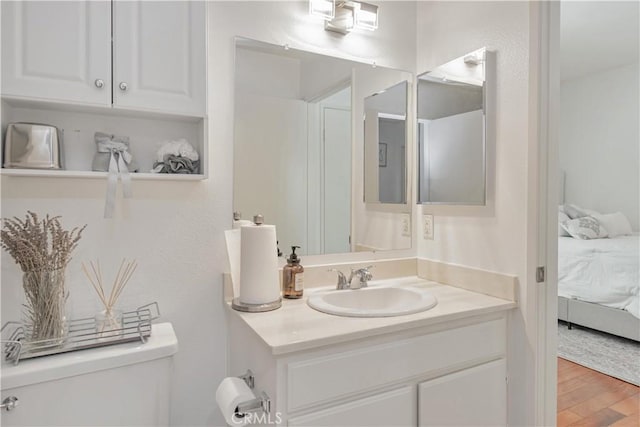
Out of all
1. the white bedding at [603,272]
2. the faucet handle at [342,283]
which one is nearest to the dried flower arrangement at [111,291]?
the faucet handle at [342,283]

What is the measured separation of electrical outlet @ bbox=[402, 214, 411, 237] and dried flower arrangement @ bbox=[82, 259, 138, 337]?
4.01 feet

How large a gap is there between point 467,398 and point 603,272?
2421 mm

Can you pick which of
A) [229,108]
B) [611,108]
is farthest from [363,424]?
[611,108]

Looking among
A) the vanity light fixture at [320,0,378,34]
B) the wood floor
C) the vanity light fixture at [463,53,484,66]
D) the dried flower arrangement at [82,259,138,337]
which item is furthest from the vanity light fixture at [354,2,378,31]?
the wood floor

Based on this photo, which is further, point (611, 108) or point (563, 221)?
point (611, 108)

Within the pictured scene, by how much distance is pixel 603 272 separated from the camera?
3.12m

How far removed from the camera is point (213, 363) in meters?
1.54

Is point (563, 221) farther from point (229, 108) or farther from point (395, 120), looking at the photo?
point (229, 108)

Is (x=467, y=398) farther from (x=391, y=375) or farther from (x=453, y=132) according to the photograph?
(x=453, y=132)

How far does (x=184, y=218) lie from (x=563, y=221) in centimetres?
396

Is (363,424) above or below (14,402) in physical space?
below

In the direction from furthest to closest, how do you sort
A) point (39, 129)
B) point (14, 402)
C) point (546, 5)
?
point (546, 5)
point (39, 129)
point (14, 402)

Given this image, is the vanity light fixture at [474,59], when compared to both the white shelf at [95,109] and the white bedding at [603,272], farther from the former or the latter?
the white bedding at [603,272]

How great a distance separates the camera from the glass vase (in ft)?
3.66
